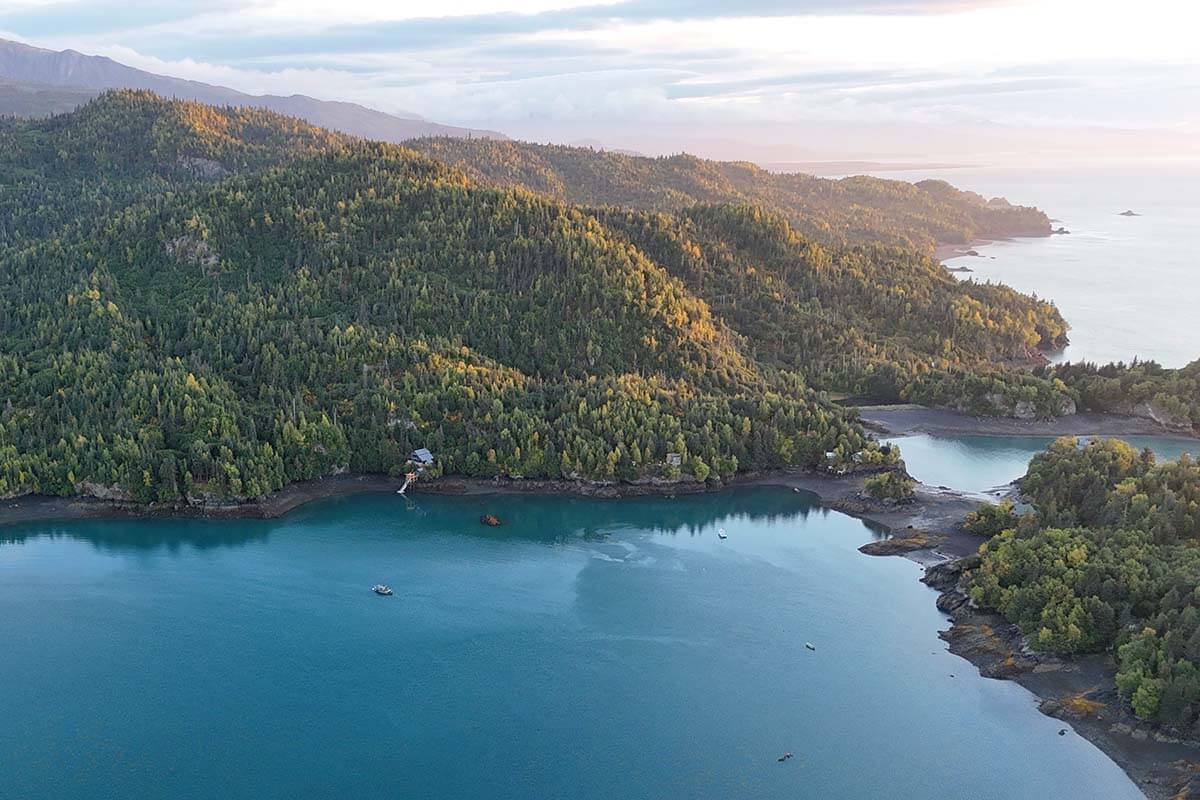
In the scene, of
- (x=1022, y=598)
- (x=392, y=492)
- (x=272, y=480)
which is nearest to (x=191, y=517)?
(x=272, y=480)

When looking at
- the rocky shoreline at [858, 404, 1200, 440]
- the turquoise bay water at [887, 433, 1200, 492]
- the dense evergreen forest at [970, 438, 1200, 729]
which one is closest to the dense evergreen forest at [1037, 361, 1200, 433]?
the rocky shoreline at [858, 404, 1200, 440]

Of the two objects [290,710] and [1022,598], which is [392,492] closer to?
[290,710]

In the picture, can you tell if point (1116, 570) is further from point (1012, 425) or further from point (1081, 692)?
point (1012, 425)

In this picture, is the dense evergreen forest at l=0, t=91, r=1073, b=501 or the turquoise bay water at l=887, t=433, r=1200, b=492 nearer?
the dense evergreen forest at l=0, t=91, r=1073, b=501

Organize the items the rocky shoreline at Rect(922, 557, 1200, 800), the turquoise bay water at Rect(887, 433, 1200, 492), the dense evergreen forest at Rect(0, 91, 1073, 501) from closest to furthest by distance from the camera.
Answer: the rocky shoreline at Rect(922, 557, 1200, 800)
the dense evergreen forest at Rect(0, 91, 1073, 501)
the turquoise bay water at Rect(887, 433, 1200, 492)

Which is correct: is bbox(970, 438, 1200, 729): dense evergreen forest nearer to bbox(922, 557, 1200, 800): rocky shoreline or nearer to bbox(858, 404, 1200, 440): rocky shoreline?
bbox(922, 557, 1200, 800): rocky shoreline

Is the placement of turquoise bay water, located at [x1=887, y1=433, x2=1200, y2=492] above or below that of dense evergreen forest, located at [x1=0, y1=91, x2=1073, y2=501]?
below
